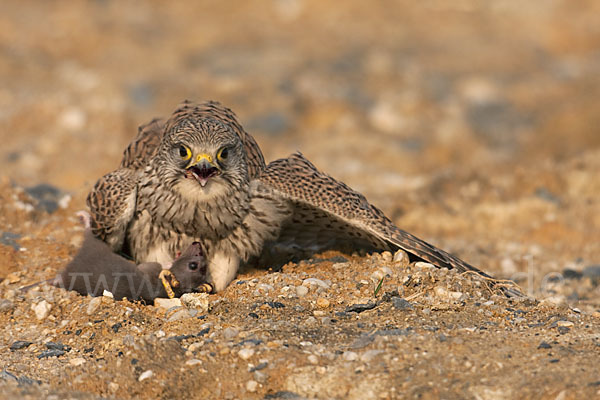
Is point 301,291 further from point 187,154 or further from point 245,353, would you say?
point 187,154

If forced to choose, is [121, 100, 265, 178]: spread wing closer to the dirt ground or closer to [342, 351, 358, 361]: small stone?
the dirt ground

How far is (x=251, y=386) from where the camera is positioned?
14.0 feet

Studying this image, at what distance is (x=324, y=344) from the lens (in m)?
4.71

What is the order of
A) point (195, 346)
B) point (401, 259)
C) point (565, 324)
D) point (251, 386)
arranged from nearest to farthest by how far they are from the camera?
1. point (251, 386)
2. point (195, 346)
3. point (565, 324)
4. point (401, 259)

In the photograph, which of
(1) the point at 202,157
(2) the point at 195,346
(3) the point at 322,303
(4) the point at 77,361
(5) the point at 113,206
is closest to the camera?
(2) the point at 195,346

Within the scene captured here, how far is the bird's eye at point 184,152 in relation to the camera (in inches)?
218

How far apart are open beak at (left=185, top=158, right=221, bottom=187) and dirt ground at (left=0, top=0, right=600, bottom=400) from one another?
80cm

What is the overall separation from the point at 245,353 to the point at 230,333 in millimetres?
336

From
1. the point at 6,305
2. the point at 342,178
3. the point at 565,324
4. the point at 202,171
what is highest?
the point at 342,178

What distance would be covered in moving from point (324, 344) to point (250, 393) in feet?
2.06

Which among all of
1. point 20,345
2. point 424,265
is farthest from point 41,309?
point 424,265

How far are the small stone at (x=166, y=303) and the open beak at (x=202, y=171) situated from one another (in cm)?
81

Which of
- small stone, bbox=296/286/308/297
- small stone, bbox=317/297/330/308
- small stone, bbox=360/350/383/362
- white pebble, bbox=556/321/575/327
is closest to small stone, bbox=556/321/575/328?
white pebble, bbox=556/321/575/327

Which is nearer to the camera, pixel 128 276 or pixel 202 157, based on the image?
pixel 202 157
